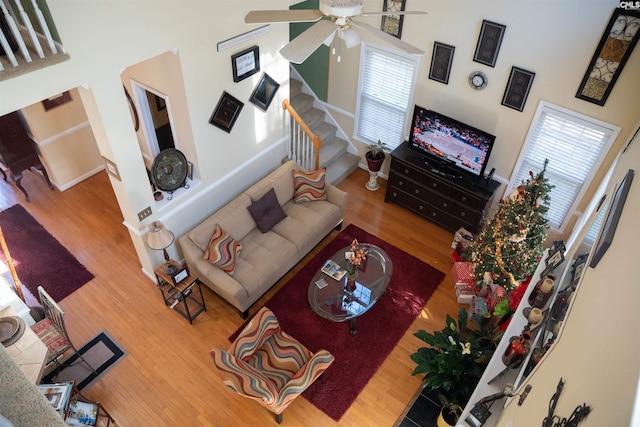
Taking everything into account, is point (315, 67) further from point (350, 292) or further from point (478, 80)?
point (350, 292)

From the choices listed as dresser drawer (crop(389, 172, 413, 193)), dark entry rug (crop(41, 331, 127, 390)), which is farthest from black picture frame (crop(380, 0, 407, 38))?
dark entry rug (crop(41, 331, 127, 390))

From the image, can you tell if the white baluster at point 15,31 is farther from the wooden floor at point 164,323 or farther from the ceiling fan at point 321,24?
the wooden floor at point 164,323

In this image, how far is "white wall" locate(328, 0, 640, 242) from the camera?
4.61 meters

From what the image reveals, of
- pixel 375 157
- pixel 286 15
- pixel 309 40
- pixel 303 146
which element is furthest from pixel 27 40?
pixel 375 157

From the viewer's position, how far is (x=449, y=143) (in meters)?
5.94

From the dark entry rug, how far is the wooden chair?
22 cm

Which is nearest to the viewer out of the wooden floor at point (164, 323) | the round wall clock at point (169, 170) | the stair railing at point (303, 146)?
the wooden floor at point (164, 323)

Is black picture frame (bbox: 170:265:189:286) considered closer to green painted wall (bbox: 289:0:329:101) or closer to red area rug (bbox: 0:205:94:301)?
red area rug (bbox: 0:205:94:301)

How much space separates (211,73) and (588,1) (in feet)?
12.5

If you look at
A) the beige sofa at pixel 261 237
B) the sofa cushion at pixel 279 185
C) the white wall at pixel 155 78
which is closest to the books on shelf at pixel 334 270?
the beige sofa at pixel 261 237

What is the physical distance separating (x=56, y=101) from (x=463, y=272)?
5.82 metres

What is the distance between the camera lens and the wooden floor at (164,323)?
181 inches

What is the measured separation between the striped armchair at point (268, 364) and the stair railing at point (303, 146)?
2.60 m

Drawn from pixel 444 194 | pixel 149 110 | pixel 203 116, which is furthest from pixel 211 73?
pixel 444 194
